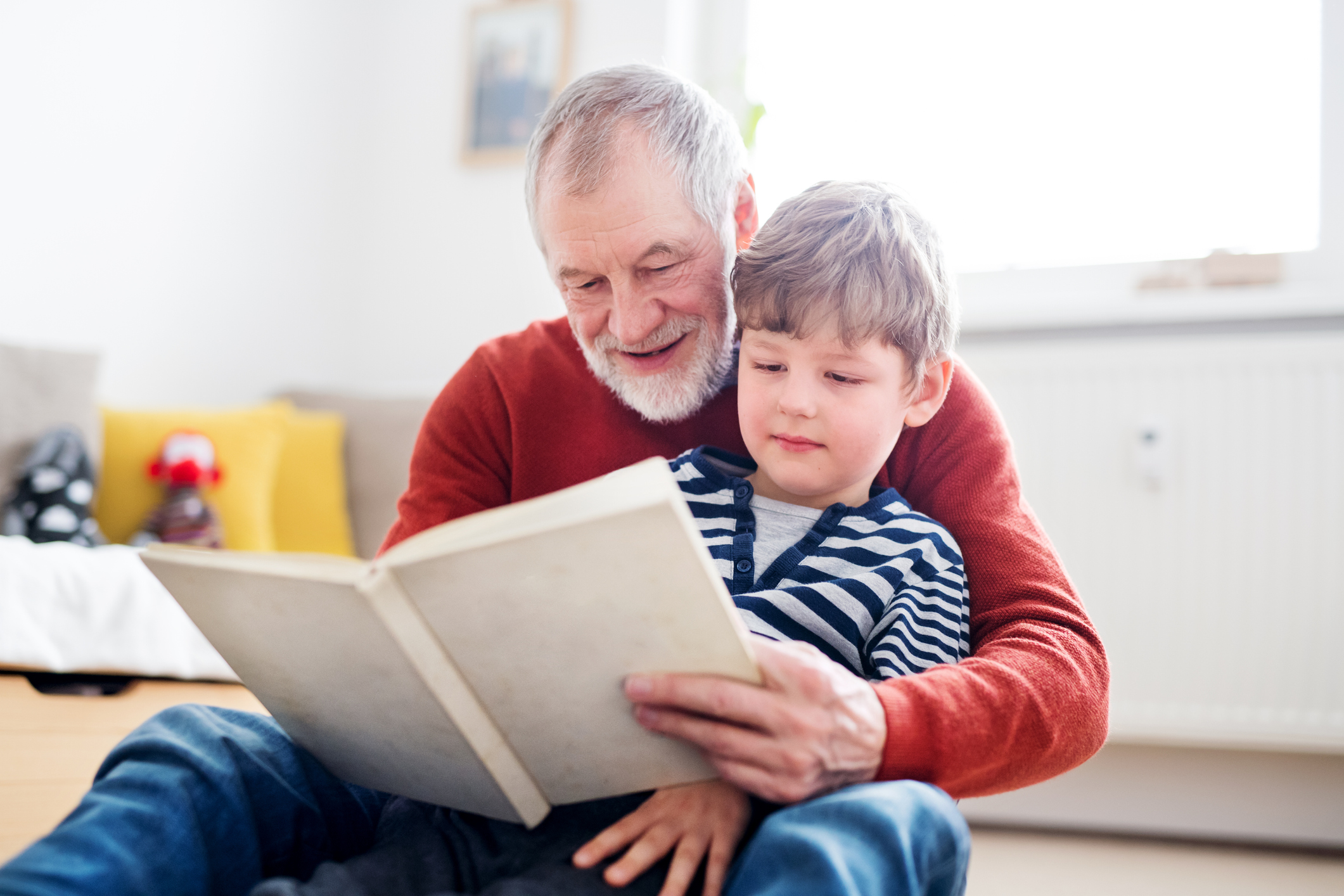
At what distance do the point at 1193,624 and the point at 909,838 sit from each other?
1620mm

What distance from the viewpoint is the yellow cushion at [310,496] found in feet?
8.27

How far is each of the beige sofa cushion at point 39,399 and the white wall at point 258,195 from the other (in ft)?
1.02

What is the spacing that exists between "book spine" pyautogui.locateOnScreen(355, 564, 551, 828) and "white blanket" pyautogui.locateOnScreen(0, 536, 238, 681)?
1.00 metres

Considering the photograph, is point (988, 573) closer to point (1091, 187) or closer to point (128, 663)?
point (128, 663)

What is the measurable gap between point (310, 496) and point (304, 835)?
1.89 metres

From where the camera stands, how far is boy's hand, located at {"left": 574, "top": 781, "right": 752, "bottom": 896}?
0.68 meters

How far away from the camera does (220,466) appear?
7.77ft

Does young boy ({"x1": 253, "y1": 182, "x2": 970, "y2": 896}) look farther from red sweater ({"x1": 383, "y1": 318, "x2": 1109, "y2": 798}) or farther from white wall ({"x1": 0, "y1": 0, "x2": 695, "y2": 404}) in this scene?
white wall ({"x1": 0, "y1": 0, "x2": 695, "y2": 404})

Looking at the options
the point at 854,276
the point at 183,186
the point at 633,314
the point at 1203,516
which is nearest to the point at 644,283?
the point at 633,314

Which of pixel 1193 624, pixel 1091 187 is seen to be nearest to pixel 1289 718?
pixel 1193 624

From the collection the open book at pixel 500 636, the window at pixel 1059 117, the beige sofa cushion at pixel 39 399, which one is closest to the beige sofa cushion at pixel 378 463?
the beige sofa cushion at pixel 39 399

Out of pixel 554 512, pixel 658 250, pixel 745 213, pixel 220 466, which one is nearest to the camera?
pixel 554 512

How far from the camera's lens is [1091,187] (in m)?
2.30

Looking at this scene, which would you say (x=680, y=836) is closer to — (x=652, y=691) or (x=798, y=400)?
(x=652, y=691)
